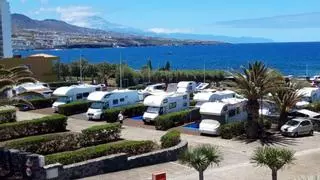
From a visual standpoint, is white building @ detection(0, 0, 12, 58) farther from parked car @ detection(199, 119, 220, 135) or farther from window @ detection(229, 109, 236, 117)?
parked car @ detection(199, 119, 220, 135)

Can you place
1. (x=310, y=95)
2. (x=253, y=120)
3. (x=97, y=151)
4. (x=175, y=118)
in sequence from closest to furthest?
(x=97, y=151) < (x=253, y=120) < (x=175, y=118) < (x=310, y=95)

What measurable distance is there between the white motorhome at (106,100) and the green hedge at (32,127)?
5558 millimetres

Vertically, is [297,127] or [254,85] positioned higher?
[254,85]

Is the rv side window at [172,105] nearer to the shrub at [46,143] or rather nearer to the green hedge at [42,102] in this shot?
the green hedge at [42,102]

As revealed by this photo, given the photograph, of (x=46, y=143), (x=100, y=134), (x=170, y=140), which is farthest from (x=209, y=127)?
(x=46, y=143)

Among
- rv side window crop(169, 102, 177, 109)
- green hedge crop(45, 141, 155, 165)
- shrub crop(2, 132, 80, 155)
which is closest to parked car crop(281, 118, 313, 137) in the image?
rv side window crop(169, 102, 177, 109)

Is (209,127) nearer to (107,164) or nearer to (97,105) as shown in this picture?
(97,105)

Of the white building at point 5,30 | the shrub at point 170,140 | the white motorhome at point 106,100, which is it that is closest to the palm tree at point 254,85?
the shrub at point 170,140

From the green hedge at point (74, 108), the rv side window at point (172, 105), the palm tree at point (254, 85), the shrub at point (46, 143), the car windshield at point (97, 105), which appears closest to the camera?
the shrub at point (46, 143)

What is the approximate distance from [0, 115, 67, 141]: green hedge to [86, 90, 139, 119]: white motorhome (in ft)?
18.2

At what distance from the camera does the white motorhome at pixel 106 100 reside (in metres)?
38.5

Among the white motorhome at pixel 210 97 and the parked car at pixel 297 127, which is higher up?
the white motorhome at pixel 210 97

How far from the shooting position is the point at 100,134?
92.7ft

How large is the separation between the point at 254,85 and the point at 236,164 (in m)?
8.21
